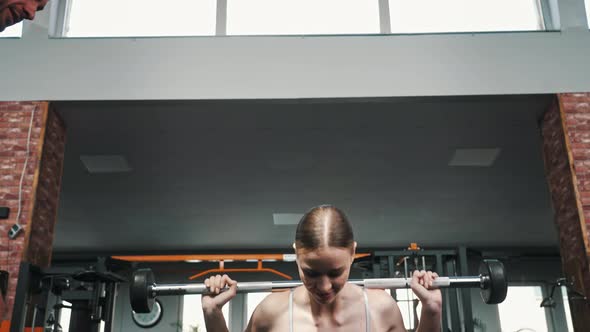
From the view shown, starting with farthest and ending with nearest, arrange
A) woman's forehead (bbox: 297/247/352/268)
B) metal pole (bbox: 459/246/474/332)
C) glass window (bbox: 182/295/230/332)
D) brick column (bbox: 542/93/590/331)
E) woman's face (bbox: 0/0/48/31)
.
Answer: glass window (bbox: 182/295/230/332)
metal pole (bbox: 459/246/474/332)
brick column (bbox: 542/93/590/331)
woman's forehead (bbox: 297/247/352/268)
woman's face (bbox: 0/0/48/31)

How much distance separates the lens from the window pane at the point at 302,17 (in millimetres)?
4441

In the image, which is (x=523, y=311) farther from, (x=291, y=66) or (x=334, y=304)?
(x=334, y=304)

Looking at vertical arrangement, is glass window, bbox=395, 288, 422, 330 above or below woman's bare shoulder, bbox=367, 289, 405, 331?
above

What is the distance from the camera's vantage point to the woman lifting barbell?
1414 millimetres

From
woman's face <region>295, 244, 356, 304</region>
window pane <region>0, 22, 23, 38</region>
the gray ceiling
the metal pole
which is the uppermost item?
window pane <region>0, 22, 23, 38</region>

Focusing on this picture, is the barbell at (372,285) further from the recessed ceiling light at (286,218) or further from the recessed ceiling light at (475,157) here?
the recessed ceiling light at (286,218)

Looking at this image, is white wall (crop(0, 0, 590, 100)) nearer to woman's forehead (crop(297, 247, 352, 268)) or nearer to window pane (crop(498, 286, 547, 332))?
woman's forehead (crop(297, 247, 352, 268))

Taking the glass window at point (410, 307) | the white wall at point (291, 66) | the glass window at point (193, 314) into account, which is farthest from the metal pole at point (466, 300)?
the glass window at point (193, 314)

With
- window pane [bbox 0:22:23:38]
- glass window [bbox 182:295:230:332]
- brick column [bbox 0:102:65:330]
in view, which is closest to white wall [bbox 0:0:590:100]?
window pane [bbox 0:22:23:38]

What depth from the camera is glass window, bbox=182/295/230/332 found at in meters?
9.28

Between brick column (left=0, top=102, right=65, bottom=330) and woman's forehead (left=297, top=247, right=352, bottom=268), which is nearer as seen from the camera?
woman's forehead (left=297, top=247, right=352, bottom=268)

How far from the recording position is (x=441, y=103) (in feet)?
14.1

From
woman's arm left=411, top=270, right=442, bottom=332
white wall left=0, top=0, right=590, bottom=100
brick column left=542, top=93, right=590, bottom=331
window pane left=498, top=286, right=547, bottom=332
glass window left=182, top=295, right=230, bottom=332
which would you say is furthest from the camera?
glass window left=182, top=295, right=230, bottom=332

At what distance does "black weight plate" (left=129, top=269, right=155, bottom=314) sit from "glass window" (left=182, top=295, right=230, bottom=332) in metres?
7.83
